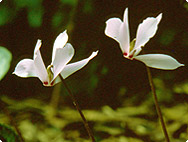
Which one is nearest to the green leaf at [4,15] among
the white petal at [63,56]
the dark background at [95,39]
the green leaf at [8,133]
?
the dark background at [95,39]

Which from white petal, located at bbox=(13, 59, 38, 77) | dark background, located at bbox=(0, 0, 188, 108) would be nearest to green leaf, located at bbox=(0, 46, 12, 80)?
white petal, located at bbox=(13, 59, 38, 77)

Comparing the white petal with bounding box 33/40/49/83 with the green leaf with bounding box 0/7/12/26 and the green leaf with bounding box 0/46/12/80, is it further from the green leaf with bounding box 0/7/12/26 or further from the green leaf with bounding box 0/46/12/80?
the green leaf with bounding box 0/7/12/26

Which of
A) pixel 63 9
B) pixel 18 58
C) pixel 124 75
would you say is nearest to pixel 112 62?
pixel 124 75

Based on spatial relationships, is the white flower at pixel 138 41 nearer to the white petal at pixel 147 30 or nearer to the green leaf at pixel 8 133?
the white petal at pixel 147 30

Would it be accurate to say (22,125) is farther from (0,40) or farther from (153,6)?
(153,6)

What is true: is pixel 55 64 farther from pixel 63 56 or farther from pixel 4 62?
pixel 4 62

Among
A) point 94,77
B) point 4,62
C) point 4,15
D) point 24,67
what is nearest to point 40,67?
point 24,67
